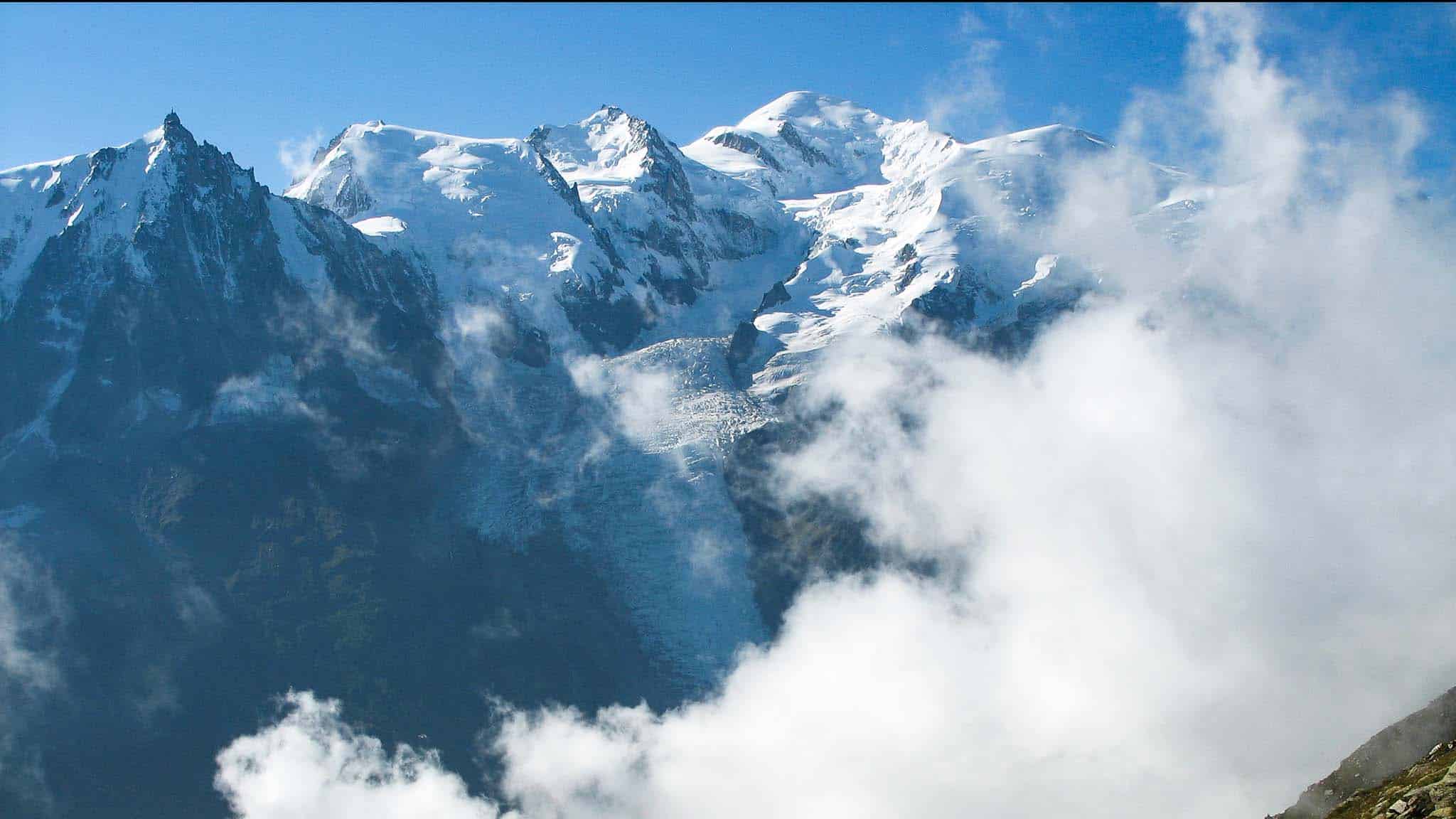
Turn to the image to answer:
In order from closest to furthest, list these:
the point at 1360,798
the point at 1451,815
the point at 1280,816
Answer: the point at 1451,815 → the point at 1360,798 → the point at 1280,816

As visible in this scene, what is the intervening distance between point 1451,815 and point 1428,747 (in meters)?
36.6

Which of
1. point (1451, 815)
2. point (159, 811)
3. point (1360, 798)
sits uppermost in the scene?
point (159, 811)

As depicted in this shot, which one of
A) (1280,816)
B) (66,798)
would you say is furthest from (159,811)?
(1280,816)

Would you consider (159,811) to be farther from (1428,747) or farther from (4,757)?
(1428,747)

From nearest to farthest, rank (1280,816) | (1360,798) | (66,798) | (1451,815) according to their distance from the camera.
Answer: (1451,815) < (1360,798) < (1280,816) < (66,798)

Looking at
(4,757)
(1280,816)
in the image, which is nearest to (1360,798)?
(1280,816)

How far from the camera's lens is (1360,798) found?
113 meters

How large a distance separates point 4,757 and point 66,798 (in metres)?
10.8

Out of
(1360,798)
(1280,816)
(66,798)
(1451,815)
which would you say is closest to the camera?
(1451,815)

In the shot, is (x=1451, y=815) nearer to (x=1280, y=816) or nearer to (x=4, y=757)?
(x=1280, y=816)

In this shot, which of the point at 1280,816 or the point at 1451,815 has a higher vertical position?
the point at 1280,816

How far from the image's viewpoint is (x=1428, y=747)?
125 m

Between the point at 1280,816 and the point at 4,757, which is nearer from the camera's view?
the point at 1280,816

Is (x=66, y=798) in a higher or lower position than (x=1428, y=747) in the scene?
higher
